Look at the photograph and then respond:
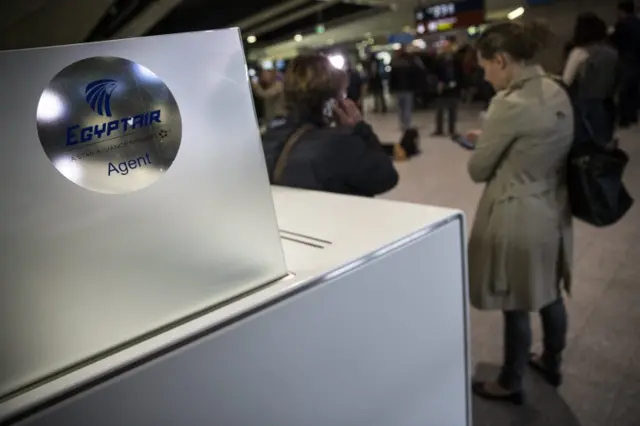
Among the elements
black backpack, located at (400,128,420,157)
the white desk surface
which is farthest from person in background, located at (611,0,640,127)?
the white desk surface

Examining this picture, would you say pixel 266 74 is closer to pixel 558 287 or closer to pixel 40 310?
pixel 558 287

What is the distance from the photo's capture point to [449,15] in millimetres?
8562

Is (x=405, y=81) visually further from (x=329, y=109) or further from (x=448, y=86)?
(x=329, y=109)

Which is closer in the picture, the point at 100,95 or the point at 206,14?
the point at 100,95

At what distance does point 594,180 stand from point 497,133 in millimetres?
340

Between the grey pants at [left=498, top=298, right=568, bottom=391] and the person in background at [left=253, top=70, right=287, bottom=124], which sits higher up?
the person in background at [left=253, top=70, right=287, bottom=124]

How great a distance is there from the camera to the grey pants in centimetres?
184

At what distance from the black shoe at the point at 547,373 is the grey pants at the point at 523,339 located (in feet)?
0.10


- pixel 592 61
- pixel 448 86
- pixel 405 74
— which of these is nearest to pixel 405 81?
pixel 405 74

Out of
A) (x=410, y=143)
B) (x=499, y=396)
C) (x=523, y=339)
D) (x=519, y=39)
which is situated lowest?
(x=410, y=143)

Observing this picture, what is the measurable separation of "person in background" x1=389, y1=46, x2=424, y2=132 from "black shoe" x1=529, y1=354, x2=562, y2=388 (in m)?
5.36

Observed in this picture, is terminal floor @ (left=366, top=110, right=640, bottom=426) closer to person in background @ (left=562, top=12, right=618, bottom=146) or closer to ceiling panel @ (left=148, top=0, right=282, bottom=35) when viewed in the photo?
person in background @ (left=562, top=12, right=618, bottom=146)

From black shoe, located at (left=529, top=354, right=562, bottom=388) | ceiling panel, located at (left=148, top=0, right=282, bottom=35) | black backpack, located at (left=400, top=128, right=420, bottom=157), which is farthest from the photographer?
black backpack, located at (left=400, top=128, right=420, bottom=157)

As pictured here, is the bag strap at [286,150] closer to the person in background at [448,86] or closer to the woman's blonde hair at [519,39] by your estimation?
the woman's blonde hair at [519,39]
